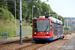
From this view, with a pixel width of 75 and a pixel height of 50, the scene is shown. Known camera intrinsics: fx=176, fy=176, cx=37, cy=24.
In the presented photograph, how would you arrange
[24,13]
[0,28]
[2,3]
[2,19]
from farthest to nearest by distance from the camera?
[24,13], [2,3], [2,19], [0,28]

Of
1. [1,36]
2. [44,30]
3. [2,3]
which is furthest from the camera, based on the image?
[2,3]

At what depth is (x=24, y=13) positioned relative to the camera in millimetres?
68625

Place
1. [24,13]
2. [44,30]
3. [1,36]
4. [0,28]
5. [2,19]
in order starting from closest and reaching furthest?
[44,30] → [1,36] → [0,28] → [2,19] → [24,13]

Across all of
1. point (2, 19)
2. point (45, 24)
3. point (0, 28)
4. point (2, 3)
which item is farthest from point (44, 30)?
point (2, 3)

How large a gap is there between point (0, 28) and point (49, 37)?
66.8 ft

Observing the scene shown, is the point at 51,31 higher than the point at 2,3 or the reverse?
the reverse

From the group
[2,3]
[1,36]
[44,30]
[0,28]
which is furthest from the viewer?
[2,3]

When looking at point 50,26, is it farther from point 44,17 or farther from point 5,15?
point 5,15

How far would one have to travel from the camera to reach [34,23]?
2188 cm

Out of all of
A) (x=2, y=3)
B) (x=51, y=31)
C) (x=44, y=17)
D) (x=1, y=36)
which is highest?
(x=2, y=3)

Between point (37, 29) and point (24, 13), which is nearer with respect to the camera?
point (37, 29)

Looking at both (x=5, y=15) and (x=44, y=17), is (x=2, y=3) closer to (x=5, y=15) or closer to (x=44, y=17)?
(x=5, y=15)

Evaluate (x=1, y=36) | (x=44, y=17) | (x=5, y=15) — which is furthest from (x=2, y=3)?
(x=44, y=17)

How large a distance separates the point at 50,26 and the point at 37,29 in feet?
5.44
